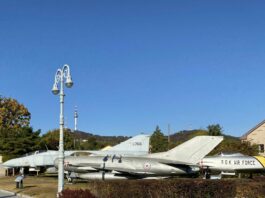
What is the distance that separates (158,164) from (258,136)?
28.0 metres

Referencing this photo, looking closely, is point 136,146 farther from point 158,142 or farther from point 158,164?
point 158,142

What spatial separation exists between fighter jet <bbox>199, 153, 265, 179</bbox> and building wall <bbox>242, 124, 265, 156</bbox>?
1982 centimetres

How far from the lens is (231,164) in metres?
35.8

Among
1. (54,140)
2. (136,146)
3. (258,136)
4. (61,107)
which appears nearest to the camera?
(61,107)

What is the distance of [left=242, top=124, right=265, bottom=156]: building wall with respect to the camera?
55.8 metres

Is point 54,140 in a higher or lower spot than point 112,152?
higher

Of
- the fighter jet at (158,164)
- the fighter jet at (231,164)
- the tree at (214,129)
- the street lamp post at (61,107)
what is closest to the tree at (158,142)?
the tree at (214,129)

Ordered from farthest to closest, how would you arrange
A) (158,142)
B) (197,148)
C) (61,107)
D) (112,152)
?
(158,142) < (112,152) < (197,148) < (61,107)

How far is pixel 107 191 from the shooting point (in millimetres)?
17562

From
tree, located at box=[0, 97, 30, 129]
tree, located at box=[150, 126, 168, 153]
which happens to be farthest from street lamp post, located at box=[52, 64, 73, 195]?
tree, located at box=[0, 97, 30, 129]

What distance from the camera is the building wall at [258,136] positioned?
55.8 meters

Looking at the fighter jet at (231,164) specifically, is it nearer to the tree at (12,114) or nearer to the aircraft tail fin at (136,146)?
the aircraft tail fin at (136,146)

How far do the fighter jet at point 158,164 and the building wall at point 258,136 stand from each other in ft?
83.6

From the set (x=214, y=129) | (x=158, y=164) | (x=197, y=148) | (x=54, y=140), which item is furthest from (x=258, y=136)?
(x=54, y=140)
